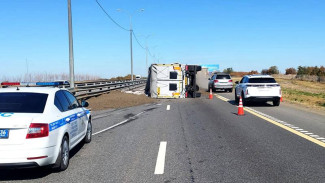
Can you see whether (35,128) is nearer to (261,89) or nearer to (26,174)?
(26,174)

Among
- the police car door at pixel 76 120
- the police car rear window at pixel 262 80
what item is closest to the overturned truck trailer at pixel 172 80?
the police car rear window at pixel 262 80

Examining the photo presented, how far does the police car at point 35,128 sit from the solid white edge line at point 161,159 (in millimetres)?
1694

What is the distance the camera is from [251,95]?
17.8 m

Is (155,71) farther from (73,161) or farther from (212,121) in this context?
(73,161)

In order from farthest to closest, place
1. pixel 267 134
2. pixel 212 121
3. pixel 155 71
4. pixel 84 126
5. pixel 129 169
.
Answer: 1. pixel 155 71
2. pixel 212 121
3. pixel 267 134
4. pixel 84 126
5. pixel 129 169

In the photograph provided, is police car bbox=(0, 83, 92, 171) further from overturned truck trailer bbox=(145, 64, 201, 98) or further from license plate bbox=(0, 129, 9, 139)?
overturned truck trailer bbox=(145, 64, 201, 98)

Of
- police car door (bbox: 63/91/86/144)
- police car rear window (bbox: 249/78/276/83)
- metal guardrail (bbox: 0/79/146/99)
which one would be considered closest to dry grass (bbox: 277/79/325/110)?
police car rear window (bbox: 249/78/276/83)

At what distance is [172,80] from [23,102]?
20.2 metres

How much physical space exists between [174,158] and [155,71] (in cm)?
1944

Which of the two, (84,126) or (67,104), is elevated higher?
(67,104)

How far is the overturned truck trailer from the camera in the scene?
25.4 metres

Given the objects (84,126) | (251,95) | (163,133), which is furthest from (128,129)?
(251,95)

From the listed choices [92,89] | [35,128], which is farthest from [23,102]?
[92,89]

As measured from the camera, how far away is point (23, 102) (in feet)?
18.9
